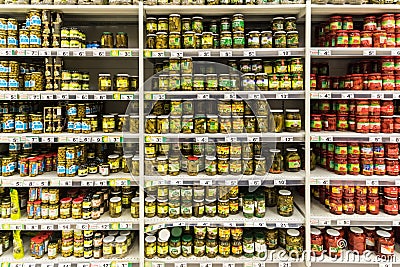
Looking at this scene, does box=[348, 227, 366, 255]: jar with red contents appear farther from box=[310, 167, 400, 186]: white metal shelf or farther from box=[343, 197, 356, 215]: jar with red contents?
box=[310, 167, 400, 186]: white metal shelf

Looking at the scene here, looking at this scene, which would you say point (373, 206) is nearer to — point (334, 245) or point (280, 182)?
point (334, 245)

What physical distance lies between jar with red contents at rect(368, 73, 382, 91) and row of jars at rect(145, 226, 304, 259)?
1.28 meters

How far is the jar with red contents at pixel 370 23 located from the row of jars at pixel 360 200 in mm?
1286

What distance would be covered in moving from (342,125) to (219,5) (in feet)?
4.58

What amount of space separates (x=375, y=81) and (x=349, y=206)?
101 centimetres

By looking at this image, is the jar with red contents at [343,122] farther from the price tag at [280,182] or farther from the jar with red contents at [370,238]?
the jar with red contents at [370,238]

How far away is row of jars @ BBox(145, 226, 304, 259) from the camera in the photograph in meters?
2.28

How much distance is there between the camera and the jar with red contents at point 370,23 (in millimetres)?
2338

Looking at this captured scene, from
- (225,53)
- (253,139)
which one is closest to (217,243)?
(253,139)

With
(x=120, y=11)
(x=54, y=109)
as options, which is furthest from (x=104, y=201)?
(x=120, y=11)

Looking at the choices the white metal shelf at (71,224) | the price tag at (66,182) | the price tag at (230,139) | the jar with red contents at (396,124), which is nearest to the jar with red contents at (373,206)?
the jar with red contents at (396,124)

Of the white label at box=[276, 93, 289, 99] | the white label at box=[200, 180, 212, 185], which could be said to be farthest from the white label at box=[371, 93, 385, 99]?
the white label at box=[200, 180, 212, 185]

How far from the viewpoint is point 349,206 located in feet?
7.50

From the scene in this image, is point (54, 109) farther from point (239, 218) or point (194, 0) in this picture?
point (239, 218)
